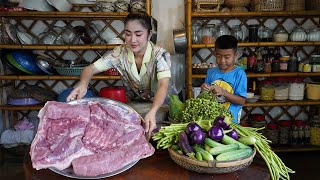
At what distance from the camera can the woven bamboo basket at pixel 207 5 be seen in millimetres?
2787

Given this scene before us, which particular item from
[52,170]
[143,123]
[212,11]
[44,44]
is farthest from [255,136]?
[44,44]

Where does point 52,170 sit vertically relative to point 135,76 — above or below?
below

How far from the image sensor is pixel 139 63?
1.70 m

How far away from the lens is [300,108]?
3340mm

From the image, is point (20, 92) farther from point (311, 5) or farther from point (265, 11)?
point (311, 5)

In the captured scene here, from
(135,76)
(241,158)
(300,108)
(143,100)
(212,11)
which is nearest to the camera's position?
(241,158)

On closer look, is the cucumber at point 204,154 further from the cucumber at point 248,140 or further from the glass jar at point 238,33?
the glass jar at point 238,33

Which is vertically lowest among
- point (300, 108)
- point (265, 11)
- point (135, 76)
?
point (300, 108)

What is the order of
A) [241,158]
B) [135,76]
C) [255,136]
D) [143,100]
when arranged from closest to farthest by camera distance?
[241,158] < [255,136] < [135,76] < [143,100]

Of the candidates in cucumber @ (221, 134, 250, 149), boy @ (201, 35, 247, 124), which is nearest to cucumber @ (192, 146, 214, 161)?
cucumber @ (221, 134, 250, 149)

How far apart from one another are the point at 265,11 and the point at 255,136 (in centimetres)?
210

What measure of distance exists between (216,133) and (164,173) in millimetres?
239

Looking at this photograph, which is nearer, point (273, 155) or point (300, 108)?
point (273, 155)

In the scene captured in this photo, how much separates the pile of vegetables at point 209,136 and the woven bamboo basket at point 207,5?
71.3 inches
